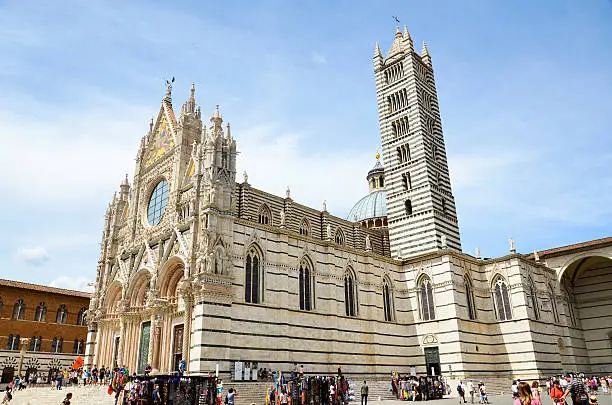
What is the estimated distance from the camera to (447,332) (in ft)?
101

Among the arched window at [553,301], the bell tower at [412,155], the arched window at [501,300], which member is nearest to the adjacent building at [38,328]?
Result: the bell tower at [412,155]

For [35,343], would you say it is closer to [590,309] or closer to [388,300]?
[388,300]

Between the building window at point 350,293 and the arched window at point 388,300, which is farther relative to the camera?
the arched window at point 388,300

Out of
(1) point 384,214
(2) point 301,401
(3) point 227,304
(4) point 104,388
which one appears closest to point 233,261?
(3) point 227,304

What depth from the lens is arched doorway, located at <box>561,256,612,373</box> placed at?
3806cm

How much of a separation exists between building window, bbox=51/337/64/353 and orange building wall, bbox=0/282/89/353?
0.22m

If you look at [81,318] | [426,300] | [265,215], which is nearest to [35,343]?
[81,318]

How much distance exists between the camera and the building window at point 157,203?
3041 centimetres

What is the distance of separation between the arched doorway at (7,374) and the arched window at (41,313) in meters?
3.95

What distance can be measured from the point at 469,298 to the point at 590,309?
14.7 metres

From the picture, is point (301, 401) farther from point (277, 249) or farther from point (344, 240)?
point (344, 240)

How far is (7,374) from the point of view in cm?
3588

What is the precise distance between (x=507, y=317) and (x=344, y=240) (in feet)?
42.4

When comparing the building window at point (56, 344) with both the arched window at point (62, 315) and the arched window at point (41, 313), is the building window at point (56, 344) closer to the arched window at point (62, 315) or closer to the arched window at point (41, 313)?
the arched window at point (62, 315)
